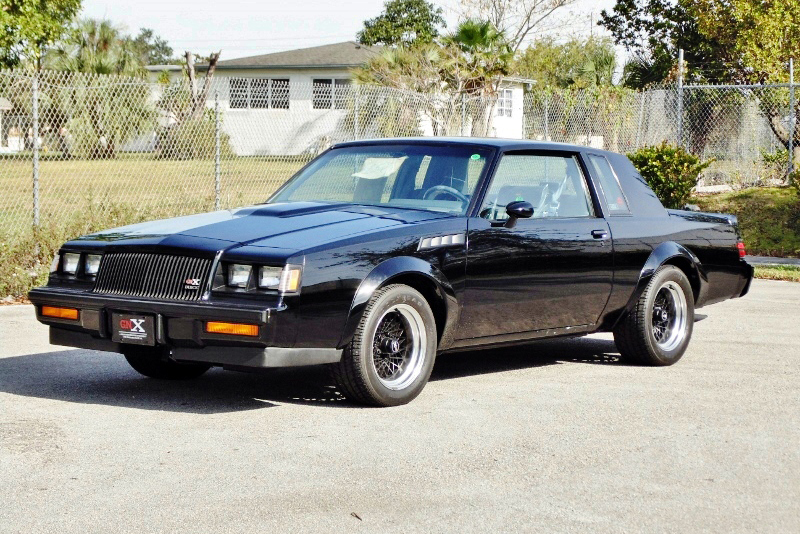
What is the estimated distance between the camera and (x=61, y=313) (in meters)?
6.96

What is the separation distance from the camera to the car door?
742 cm

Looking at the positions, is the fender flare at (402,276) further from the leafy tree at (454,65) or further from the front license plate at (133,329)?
the leafy tree at (454,65)

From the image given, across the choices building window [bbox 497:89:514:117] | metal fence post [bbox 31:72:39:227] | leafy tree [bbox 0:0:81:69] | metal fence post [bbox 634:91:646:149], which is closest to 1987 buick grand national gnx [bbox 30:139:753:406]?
metal fence post [bbox 31:72:39:227]

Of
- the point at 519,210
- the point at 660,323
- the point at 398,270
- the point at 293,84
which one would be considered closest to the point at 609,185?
the point at 660,323

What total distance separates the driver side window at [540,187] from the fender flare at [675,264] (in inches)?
24.6

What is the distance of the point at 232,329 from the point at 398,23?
85.5m

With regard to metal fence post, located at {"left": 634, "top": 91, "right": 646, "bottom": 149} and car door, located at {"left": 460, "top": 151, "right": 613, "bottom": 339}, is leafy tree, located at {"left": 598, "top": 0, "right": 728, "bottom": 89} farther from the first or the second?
car door, located at {"left": 460, "top": 151, "right": 613, "bottom": 339}

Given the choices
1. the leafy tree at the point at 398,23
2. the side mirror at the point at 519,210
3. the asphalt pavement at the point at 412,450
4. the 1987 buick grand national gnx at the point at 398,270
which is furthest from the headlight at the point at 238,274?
the leafy tree at the point at 398,23

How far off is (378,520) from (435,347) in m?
2.42

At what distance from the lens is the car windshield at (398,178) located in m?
7.64

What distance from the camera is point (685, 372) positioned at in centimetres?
841

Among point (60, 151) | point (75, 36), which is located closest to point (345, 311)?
point (60, 151)

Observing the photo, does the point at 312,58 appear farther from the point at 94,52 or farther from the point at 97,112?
the point at 97,112

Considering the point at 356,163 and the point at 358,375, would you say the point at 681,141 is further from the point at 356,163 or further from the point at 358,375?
the point at 358,375
